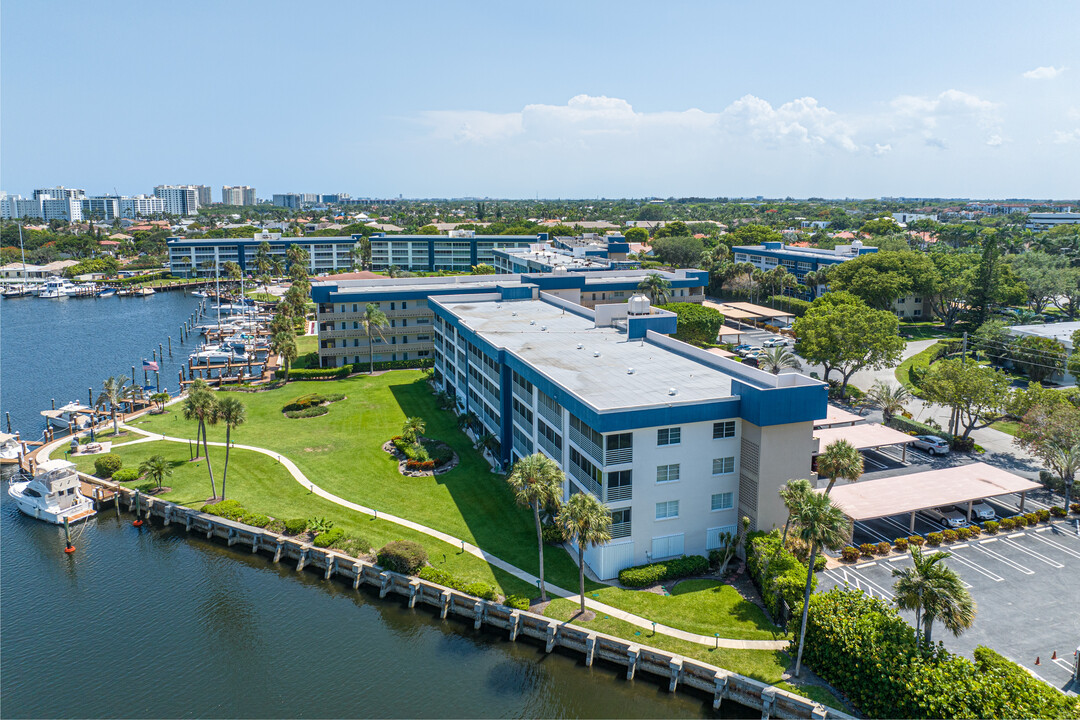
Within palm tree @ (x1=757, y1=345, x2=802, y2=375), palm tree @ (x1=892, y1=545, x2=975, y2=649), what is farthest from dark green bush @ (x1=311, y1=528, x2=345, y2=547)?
palm tree @ (x1=757, y1=345, x2=802, y2=375)

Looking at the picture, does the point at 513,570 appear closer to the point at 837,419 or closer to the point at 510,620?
the point at 510,620

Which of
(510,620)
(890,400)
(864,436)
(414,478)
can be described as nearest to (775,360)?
(864,436)

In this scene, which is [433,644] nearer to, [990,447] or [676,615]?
[676,615]

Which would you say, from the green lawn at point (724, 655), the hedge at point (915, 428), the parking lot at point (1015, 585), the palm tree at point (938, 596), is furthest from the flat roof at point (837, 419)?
the palm tree at point (938, 596)

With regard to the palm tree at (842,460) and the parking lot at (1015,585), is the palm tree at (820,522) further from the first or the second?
the parking lot at (1015,585)

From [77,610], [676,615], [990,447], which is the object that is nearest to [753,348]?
[990,447]

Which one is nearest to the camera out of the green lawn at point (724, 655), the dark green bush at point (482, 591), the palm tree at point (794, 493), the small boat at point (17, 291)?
the green lawn at point (724, 655)
